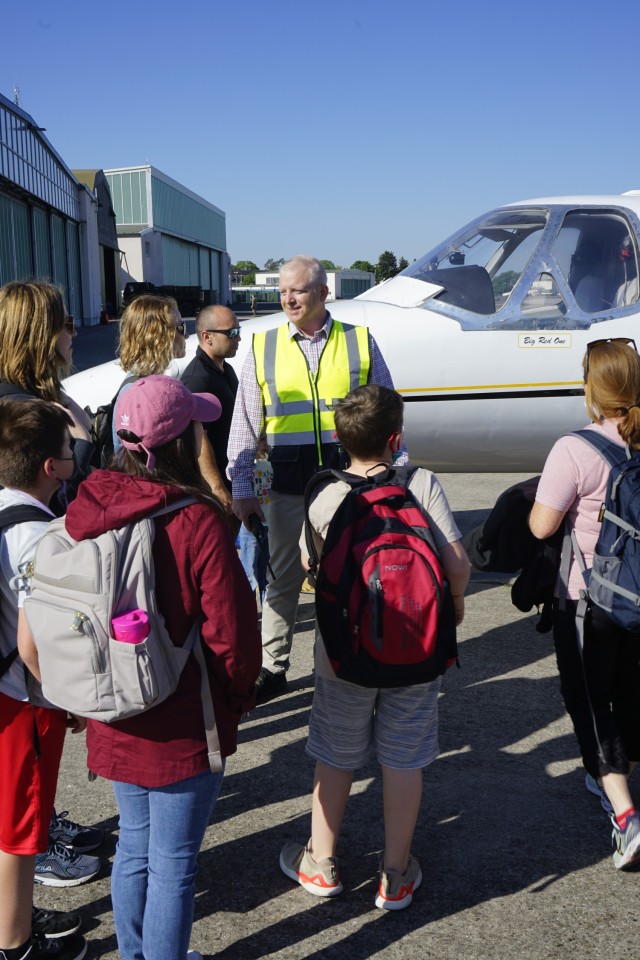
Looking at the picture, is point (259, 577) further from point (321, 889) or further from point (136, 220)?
point (136, 220)

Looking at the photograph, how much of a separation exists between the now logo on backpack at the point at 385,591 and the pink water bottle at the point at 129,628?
73 centimetres

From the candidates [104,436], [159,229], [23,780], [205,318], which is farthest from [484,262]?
[159,229]

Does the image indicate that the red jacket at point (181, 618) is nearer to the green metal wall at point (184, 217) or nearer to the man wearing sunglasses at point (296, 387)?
the man wearing sunglasses at point (296, 387)

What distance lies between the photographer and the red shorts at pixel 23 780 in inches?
96.3

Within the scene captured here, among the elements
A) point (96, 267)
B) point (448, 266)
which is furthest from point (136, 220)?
point (448, 266)

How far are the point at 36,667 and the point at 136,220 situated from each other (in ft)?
262

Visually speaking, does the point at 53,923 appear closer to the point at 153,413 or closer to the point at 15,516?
the point at 15,516

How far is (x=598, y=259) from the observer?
5988 millimetres

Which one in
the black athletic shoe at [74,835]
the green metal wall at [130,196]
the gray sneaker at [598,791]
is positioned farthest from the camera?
the green metal wall at [130,196]

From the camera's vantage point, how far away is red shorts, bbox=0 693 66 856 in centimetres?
245

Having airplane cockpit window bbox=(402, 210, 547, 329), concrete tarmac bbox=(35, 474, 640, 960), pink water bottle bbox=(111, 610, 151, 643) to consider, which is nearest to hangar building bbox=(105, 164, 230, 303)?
airplane cockpit window bbox=(402, 210, 547, 329)

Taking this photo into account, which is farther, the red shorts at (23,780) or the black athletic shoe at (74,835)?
the black athletic shoe at (74,835)

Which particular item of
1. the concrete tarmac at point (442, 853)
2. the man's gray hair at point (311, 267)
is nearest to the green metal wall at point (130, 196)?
the man's gray hair at point (311, 267)

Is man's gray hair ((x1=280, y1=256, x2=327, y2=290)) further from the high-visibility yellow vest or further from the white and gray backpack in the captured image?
the white and gray backpack
